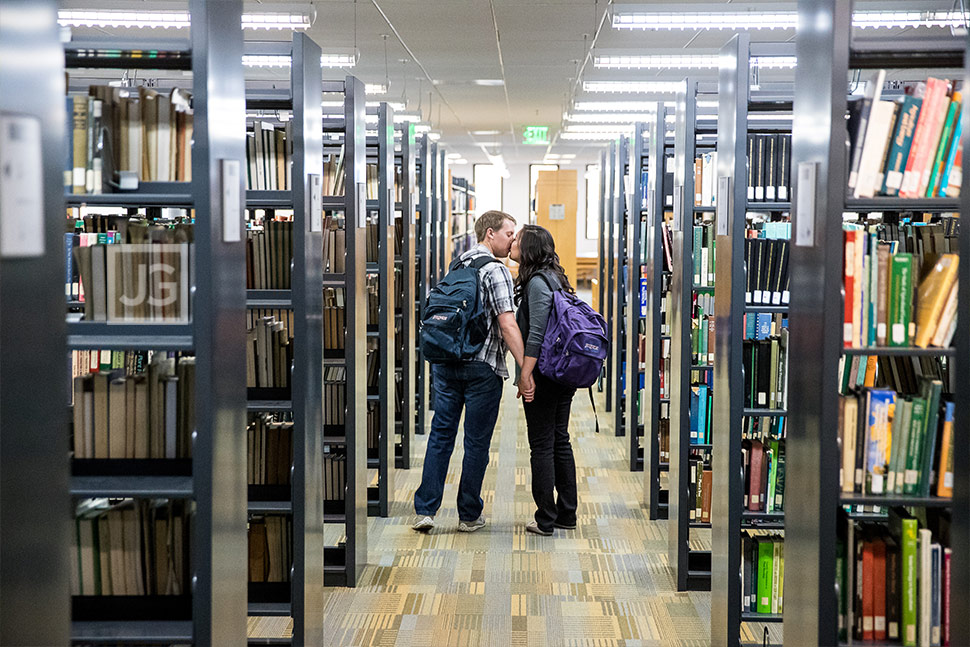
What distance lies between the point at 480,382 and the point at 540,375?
30cm

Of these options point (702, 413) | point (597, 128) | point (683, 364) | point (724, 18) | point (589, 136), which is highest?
point (589, 136)

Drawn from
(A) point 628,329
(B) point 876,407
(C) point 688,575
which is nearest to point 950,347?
(B) point 876,407

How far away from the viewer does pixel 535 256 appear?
4.95 m

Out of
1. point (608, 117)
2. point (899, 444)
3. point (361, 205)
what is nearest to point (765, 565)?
point (899, 444)

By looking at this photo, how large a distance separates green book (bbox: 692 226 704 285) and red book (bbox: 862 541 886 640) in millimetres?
2487

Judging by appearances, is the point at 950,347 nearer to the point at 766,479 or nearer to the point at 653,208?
the point at 766,479

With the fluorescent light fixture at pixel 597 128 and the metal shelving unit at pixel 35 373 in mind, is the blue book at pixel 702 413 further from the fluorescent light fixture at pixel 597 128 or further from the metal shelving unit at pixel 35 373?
the fluorescent light fixture at pixel 597 128

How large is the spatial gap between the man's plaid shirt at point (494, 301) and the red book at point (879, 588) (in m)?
2.57

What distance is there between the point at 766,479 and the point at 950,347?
1.54 meters

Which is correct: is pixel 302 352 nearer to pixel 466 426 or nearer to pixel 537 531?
pixel 466 426

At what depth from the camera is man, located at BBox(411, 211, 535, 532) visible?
16.0 feet

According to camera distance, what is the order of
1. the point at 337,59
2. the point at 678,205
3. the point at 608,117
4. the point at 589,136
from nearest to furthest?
1. the point at 678,205
2. the point at 337,59
3. the point at 608,117
4. the point at 589,136

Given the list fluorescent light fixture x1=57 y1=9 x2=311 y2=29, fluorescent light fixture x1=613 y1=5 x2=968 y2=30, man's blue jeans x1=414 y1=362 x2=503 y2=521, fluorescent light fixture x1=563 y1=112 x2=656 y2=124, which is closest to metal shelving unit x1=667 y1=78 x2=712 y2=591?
man's blue jeans x1=414 y1=362 x2=503 y2=521

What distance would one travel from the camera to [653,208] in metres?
5.36
